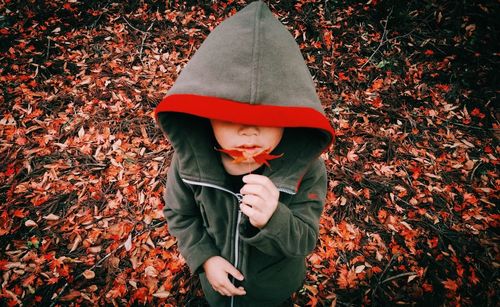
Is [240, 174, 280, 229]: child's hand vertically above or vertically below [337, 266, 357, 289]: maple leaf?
above

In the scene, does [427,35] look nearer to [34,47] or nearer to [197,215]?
[197,215]

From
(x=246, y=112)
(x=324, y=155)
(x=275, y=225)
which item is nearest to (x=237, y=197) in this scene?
(x=275, y=225)

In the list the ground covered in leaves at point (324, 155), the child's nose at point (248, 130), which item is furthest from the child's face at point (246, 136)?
the ground covered in leaves at point (324, 155)

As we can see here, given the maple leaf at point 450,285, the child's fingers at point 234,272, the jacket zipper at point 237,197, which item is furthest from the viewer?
the maple leaf at point 450,285

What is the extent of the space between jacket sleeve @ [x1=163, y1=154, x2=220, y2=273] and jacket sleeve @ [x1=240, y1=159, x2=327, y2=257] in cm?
42

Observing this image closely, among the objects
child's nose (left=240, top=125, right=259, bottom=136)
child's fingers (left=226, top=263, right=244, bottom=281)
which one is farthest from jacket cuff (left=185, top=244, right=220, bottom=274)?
child's nose (left=240, top=125, right=259, bottom=136)

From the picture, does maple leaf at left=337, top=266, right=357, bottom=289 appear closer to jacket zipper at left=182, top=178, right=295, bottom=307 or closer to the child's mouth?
jacket zipper at left=182, top=178, right=295, bottom=307

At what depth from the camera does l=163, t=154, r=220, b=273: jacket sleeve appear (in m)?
1.52

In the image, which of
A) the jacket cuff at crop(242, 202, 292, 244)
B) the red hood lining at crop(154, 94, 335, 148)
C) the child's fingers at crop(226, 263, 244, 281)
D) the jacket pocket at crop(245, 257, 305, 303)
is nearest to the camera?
the red hood lining at crop(154, 94, 335, 148)

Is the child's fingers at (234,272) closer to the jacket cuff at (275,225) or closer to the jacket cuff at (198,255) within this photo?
the jacket cuff at (198,255)

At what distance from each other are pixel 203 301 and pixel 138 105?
2.53m

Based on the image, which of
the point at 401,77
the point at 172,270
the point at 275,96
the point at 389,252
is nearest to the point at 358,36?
the point at 401,77

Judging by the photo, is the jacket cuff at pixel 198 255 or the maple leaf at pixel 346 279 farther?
the maple leaf at pixel 346 279

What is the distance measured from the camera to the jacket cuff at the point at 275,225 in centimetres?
113
